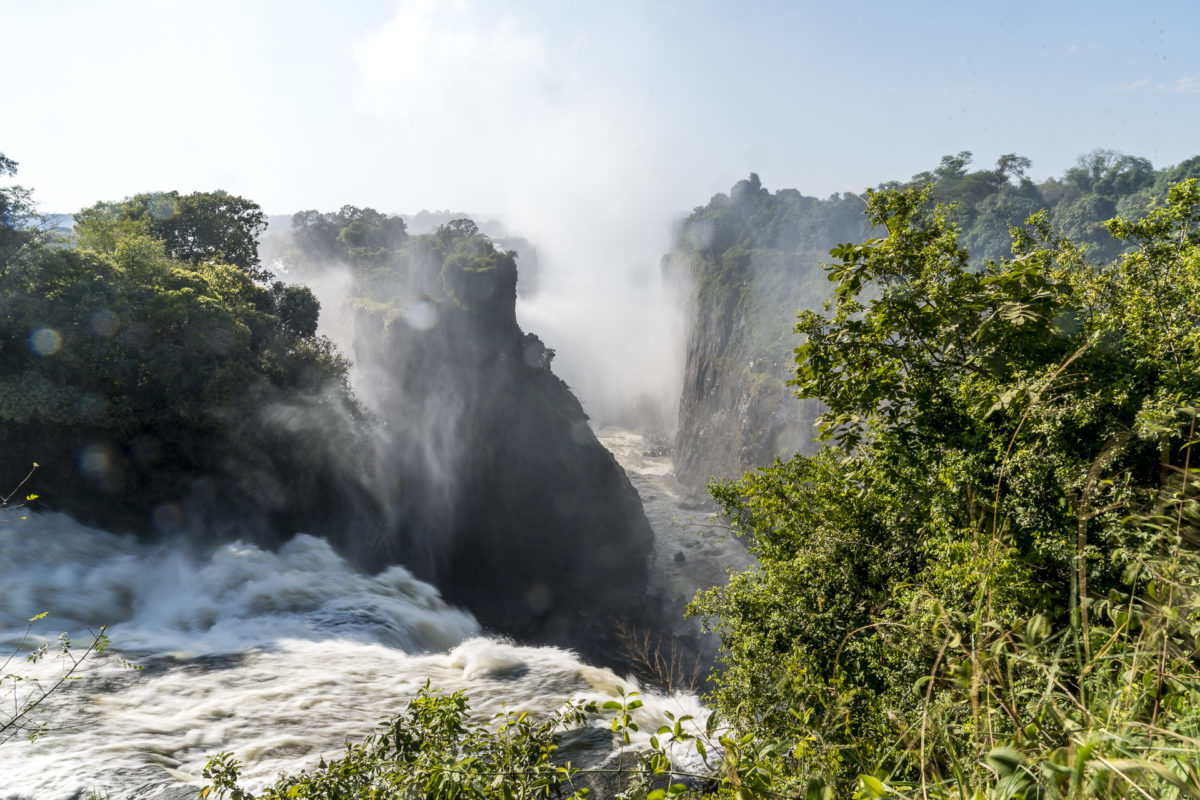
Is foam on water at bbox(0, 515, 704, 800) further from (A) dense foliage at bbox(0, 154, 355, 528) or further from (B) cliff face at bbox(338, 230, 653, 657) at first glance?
(B) cliff face at bbox(338, 230, 653, 657)

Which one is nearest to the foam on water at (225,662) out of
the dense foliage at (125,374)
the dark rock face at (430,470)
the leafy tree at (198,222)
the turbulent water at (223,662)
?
the turbulent water at (223,662)

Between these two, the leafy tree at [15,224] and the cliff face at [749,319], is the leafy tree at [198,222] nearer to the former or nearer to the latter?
the leafy tree at [15,224]

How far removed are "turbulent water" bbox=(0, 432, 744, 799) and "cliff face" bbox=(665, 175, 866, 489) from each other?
39.6 m

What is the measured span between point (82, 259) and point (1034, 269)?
2592 centimetres

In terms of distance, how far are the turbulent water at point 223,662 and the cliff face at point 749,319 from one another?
39.6 m

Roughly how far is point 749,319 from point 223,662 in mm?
61667

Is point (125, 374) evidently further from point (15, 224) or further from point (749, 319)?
point (749, 319)

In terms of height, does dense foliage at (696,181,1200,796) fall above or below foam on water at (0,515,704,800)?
above

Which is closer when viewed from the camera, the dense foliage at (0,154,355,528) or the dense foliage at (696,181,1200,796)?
the dense foliage at (696,181,1200,796)

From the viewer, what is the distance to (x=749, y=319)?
6675 centimetres

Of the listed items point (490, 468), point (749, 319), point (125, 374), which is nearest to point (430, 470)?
point (490, 468)

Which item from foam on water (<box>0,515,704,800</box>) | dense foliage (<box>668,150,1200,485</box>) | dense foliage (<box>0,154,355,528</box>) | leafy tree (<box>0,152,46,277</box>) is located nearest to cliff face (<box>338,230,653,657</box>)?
foam on water (<box>0,515,704,800</box>)

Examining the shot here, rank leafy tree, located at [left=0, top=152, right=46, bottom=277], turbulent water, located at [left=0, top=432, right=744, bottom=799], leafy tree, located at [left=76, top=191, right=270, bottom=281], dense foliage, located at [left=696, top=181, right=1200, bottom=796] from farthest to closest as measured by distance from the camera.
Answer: leafy tree, located at [left=76, top=191, right=270, bottom=281]
leafy tree, located at [left=0, top=152, right=46, bottom=277]
turbulent water, located at [left=0, top=432, right=744, bottom=799]
dense foliage, located at [left=696, top=181, right=1200, bottom=796]

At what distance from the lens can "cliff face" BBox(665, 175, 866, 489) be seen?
5741cm
